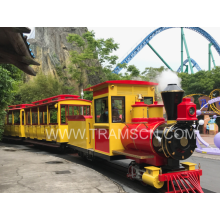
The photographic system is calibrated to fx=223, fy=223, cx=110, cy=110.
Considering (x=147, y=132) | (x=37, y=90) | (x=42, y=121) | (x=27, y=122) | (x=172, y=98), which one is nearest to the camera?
(x=172, y=98)

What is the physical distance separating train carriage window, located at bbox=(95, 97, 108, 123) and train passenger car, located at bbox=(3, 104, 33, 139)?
1103cm

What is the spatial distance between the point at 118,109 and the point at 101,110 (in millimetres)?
661

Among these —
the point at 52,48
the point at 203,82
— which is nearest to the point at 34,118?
the point at 203,82

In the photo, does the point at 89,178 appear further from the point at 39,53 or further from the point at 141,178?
the point at 39,53

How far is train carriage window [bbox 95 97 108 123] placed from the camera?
6769 millimetres

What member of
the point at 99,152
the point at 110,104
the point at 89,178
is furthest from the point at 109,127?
the point at 89,178

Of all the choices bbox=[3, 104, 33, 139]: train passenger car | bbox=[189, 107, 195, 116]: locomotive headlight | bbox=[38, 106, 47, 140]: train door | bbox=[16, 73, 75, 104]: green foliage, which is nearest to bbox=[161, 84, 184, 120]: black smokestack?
bbox=[189, 107, 195, 116]: locomotive headlight

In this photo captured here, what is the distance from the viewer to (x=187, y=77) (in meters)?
30.0

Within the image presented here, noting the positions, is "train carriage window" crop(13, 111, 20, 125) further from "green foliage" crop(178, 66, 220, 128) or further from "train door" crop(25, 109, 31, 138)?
"green foliage" crop(178, 66, 220, 128)

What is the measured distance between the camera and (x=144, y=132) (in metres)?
5.73

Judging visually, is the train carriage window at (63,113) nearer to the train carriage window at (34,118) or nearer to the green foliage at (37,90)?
the train carriage window at (34,118)

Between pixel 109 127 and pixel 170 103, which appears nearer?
pixel 170 103

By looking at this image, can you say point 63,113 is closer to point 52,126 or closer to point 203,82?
point 52,126

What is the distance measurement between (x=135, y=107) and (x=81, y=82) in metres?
23.0
